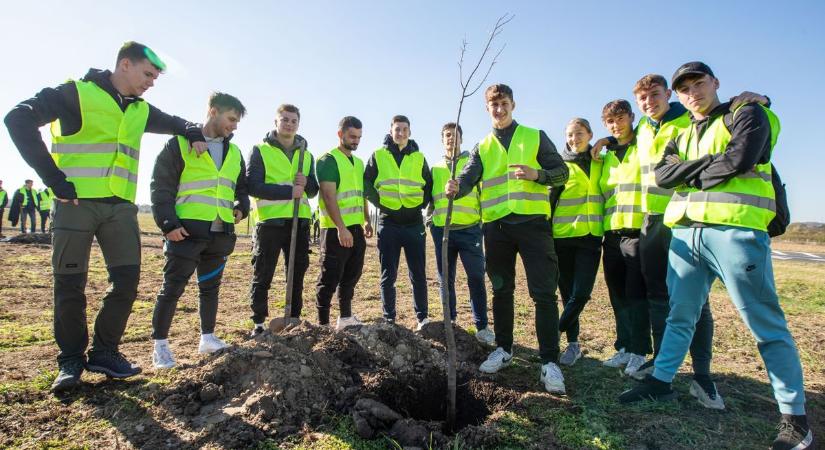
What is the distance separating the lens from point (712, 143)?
9.25 feet

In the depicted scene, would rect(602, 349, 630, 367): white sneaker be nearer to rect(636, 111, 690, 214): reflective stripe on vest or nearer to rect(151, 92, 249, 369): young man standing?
rect(636, 111, 690, 214): reflective stripe on vest

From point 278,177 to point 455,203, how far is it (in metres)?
2.00

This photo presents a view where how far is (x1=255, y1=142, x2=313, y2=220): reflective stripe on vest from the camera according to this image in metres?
4.47

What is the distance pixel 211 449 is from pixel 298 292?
232 cm

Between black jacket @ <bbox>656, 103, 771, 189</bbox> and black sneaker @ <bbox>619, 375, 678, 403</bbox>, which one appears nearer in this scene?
black jacket @ <bbox>656, 103, 771, 189</bbox>

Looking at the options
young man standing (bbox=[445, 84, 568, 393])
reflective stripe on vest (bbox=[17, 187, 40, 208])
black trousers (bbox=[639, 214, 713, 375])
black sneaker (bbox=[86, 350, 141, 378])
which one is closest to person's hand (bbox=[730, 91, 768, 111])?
black trousers (bbox=[639, 214, 713, 375])

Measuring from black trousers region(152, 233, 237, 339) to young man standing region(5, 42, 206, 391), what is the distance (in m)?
0.30

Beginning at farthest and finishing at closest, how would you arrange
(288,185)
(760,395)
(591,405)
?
(288,185)
(760,395)
(591,405)

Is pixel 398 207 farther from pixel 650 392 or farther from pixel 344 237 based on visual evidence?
pixel 650 392

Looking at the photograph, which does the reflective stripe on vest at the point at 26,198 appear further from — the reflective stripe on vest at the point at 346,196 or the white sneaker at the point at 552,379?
the white sneaker at the point at 552,379

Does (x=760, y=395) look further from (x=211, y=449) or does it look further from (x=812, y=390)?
(x=211, y=449)

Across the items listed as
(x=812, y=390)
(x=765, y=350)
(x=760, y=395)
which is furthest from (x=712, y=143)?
(x=812, y=390)

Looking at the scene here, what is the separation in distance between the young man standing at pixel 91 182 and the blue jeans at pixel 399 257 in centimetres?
236

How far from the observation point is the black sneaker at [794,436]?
242 cm
